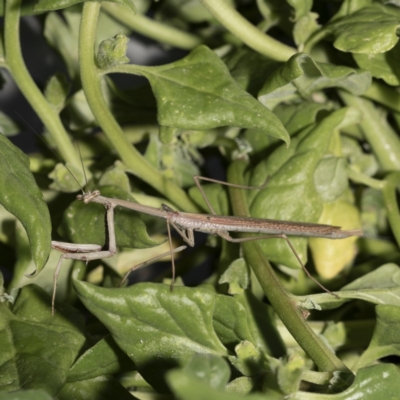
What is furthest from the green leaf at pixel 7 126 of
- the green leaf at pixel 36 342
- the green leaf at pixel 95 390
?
the green leaf at pixel 95 390

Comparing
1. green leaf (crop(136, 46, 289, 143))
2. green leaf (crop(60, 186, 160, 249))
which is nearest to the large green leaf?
green leaf (crop(136, 46, 289, 143))

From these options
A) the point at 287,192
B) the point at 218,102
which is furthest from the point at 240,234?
the point at 218,102

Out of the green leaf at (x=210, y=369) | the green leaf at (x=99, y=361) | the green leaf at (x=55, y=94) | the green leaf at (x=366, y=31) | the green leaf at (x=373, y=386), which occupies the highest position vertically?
the green leaf at (x=366, y=31)

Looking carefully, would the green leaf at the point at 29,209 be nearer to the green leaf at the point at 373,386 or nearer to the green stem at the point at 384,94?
the green leaf at the point at 373,386

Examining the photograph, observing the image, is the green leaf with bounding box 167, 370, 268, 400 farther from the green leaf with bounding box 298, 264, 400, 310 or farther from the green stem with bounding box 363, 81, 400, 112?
the green stem with bounding box 363, 81, 400, 112

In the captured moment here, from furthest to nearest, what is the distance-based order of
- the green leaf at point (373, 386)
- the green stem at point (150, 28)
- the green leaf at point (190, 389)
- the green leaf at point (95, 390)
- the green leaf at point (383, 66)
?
the green stem at point (150, 28) → the green leaf at point (383, 66) → the green leaf at point (95, 390) → the green leaf at point (373, 386) → the green leaf at point (190, 389)

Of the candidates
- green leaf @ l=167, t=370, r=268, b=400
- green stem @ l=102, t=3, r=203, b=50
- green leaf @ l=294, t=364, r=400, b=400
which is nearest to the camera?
green leaf @ l=167, t=370, r=268, b=400

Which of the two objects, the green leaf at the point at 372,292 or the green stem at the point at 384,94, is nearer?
the green leaf at the point at 372,292
